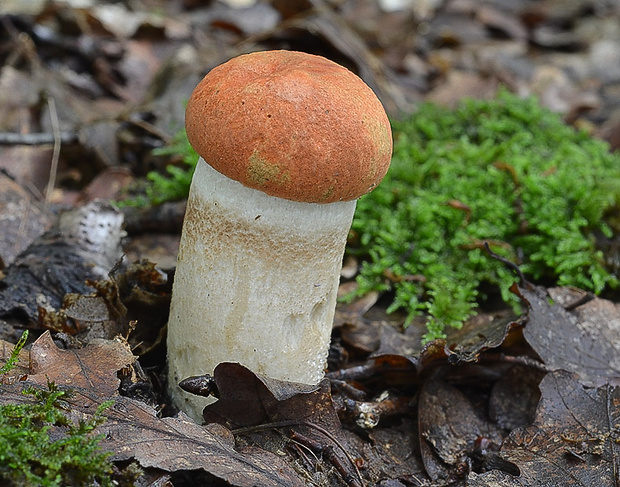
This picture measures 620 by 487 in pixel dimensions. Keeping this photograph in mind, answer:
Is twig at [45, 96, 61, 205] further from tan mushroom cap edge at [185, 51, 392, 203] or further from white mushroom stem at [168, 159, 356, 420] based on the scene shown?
tan mushroom cap edge at [185, 51, 392, 203]

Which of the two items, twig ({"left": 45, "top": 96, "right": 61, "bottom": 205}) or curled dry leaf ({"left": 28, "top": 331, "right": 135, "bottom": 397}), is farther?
twig ({"left": 45, "top": 96, "right": 61, "bottom": 205})

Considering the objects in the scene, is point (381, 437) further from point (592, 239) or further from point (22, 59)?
point (22, 59)

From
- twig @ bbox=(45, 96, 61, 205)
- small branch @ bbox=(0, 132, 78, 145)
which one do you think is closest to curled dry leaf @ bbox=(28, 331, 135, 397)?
twig @ bbox=(45, 96, 61, 205)

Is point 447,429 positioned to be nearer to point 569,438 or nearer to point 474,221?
point 569,438

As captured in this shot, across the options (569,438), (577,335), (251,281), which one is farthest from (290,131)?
(577,335)

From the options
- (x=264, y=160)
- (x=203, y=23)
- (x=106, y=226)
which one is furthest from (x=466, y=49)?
(x=264, y=160)

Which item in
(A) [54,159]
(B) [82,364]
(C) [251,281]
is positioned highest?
(C) [251,281]
